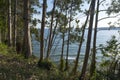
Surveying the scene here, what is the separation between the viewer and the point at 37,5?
83.6ft

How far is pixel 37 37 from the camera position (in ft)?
94.2

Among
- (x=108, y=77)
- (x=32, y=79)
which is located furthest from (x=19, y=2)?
(x=32, y=79)

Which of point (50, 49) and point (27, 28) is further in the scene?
point (50, 49)

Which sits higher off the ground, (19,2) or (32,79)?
(19,2)

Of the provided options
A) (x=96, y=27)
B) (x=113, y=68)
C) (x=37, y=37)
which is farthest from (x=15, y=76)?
(x=37, y=37)

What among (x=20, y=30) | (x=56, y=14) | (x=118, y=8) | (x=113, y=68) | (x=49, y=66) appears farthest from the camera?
(x=20, y=30)

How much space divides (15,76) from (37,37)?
Result: 2189cm

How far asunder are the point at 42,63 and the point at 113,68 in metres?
4.62

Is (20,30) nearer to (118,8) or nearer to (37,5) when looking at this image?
(37,5)

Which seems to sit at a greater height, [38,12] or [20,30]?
[38,12]

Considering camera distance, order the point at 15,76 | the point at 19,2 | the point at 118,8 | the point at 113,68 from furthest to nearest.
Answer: the point at 19,2
the point at 118,8
the point at 113,68
the point at 15,76

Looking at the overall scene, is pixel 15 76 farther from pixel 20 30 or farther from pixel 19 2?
pixel 20 30

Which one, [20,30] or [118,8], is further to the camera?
[20,30]

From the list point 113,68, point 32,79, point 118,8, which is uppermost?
point 118,8
